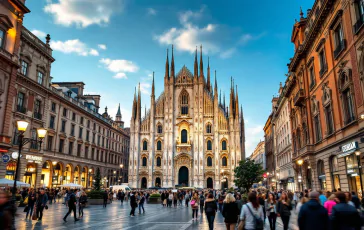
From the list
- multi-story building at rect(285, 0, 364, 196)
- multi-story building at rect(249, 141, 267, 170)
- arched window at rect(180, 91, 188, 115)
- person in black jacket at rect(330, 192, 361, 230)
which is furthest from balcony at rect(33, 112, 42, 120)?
multi-story building at rect(249, 141, 267, 170)

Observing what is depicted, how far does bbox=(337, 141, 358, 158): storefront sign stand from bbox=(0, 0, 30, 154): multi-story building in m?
27.0

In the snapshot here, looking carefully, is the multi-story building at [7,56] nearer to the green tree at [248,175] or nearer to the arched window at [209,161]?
the green tree at [248,175]

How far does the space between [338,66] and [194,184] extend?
143 feet

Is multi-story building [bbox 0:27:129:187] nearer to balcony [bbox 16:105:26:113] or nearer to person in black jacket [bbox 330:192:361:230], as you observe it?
balcony [bbox 16:105:26:113]

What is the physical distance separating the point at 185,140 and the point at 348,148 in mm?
46324

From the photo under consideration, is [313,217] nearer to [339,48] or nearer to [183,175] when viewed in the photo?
[339,48]

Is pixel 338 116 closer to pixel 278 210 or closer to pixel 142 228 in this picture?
pixel 278 210

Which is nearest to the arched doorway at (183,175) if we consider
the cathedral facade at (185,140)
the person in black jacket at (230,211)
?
the cathedral facade at (185,140)

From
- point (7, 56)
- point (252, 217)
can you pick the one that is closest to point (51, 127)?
point (7, 56)

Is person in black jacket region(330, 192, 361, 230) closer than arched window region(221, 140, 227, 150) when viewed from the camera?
Yes

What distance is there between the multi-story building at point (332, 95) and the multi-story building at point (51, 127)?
24.1 metres

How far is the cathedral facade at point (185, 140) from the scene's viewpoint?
59562 millimetres

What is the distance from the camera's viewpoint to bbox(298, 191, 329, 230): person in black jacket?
572 cm

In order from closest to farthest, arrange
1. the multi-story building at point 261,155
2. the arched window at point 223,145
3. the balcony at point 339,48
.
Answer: the balcony at point 339,48
the arched window at point 223,145
the multi-story building at point 261,155
